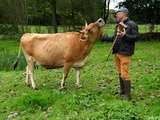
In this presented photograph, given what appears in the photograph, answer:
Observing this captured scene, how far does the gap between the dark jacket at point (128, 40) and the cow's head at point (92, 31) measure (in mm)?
1334

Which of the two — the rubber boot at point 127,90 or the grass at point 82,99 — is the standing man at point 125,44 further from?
the grass at point 82,99

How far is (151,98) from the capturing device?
1192 cm

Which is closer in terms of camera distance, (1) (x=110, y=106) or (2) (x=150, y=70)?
(1) (x=110, y=106)

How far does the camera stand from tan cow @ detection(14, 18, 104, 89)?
13.1m

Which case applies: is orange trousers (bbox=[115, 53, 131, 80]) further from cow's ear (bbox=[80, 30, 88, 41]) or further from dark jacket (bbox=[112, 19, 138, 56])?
cow's ear (bbox=[80, 30, 88, 41])

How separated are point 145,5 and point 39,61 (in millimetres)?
28292

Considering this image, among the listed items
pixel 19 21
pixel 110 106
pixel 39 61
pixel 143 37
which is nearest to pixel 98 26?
pixel 39 61

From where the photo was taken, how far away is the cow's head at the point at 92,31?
1305 cm

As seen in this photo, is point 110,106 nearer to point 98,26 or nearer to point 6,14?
point 98,26

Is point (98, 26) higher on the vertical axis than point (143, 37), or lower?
higher

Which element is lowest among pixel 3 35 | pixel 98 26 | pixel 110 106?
pixel 3 35

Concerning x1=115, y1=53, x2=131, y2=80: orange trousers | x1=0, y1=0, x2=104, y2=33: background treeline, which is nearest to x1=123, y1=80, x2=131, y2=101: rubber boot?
x1=115, y1=53, x2=131, y2=80: orange trousers

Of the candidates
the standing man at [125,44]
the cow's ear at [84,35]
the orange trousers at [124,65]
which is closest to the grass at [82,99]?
the standing man at [125,44]

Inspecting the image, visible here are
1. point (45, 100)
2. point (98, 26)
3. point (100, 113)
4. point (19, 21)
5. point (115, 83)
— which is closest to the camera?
point (100, 113)
